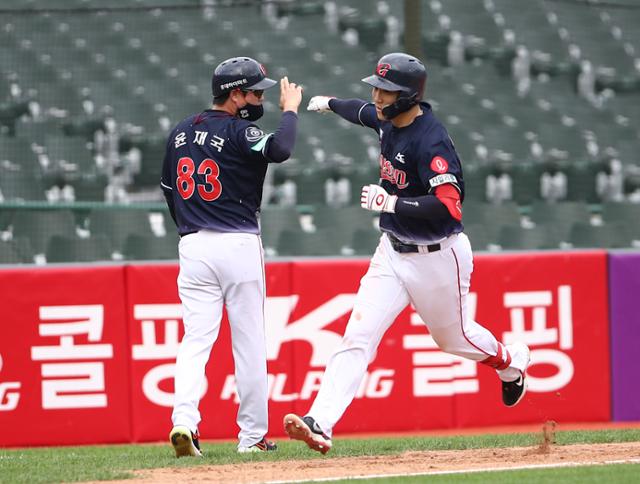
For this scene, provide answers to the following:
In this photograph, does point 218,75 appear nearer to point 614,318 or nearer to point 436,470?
point 436,470

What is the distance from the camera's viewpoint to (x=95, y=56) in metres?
12.2

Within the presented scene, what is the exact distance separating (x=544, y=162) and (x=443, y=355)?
180 inches

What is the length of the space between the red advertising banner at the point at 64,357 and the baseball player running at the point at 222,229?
2.17 meters

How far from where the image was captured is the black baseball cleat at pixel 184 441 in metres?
6.05

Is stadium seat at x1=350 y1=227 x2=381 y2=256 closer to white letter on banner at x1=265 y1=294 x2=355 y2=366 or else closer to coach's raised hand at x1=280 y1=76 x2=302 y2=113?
white letter on banner at x1=265 y1=294 x2=355 y2=366

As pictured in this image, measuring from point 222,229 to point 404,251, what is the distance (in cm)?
97

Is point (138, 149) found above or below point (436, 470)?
above

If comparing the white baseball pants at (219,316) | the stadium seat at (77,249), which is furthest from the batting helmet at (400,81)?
the stadium seat at (77,249)

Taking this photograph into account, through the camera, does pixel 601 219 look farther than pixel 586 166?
No

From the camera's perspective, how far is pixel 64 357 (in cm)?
834

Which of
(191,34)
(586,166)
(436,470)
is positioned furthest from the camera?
(586,166)

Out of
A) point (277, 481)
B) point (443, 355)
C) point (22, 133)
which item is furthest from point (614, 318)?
point (22, 133)

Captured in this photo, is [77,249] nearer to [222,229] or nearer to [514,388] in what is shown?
[222,229]

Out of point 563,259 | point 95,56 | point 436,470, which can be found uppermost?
point 95,56
